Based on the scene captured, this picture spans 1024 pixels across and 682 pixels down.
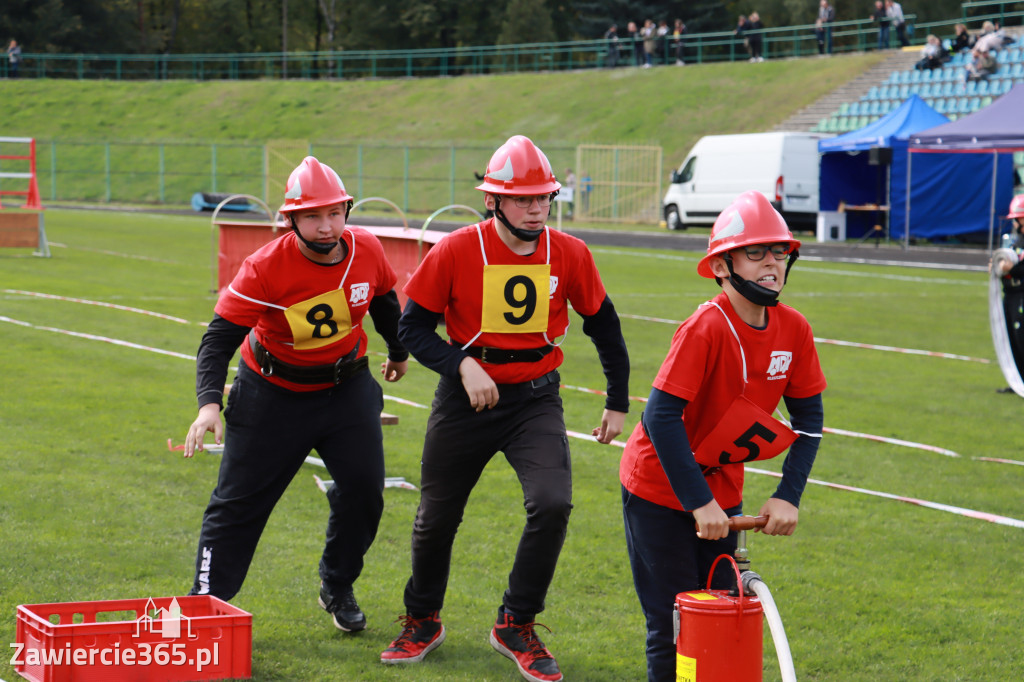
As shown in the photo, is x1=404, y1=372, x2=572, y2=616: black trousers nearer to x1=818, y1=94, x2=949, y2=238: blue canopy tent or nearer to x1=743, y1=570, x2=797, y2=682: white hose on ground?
x1=743, y1=570, x2=797, y2=682: white hose on ground

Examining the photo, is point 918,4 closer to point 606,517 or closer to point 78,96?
point 78,96

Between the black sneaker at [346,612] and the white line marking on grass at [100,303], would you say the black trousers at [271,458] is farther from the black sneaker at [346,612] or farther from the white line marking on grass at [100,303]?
the white line marking on grass at [100,303]

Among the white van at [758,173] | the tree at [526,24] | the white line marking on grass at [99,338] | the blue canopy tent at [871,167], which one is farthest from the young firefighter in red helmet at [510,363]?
the tree at [526,24]

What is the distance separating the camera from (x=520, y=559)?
16.0 ft

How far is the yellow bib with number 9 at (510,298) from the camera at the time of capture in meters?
4.86

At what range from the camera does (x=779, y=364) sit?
393 centimetres

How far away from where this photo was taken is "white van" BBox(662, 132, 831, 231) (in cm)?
3378

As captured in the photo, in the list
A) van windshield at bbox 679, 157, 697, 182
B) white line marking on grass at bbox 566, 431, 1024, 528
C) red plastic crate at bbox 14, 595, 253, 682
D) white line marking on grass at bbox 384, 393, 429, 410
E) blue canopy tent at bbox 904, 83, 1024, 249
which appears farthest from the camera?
van windshield at bbox 679, 157, 697, 182

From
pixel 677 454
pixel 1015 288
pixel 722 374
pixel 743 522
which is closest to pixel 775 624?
pixel 743 522

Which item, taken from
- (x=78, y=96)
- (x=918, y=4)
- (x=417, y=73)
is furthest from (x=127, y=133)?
(x=918, y=4)

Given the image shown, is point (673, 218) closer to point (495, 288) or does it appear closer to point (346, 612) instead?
point (346, 612)

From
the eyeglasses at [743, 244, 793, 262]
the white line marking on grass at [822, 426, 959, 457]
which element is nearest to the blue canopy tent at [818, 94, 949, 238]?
the white line marking on grass at [822, 426, 959, 457]

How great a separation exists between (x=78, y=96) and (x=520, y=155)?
211ft

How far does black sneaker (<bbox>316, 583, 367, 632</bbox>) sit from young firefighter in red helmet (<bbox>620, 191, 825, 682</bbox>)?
5.29 feet
